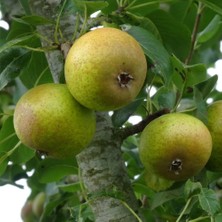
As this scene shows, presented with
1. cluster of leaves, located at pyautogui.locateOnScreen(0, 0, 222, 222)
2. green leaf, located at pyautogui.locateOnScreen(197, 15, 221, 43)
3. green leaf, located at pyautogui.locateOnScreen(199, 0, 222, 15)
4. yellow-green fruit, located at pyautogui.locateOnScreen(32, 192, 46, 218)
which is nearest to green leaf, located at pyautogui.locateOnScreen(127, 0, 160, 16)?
cluster of leaves, located at pyautogui.locateOnScreen(0, 0, 222, 222)

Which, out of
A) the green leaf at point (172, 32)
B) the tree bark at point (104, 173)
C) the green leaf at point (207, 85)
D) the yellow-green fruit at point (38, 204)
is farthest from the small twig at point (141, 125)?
the yellow-green fruit at point (38, 204)

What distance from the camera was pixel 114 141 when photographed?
1480 mm

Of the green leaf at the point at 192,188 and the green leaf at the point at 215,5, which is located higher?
the green leaf at the point at 215,5

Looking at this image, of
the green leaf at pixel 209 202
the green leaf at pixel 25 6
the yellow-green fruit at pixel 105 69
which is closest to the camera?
the yellow-green fruit at pixel 105 69

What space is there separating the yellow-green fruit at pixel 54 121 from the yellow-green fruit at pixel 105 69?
4 centimetres

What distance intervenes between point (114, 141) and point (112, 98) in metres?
0.30

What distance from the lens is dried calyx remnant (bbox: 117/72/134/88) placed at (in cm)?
117

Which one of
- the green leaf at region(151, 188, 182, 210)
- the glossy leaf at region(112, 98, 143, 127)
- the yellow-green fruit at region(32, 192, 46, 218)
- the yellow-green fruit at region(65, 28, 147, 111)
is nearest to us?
the yellow-green fruit at region(65, 28, 147, 111)

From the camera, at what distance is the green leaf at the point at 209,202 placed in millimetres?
1274

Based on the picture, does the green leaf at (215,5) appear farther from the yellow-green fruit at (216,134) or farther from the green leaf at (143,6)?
the yellow-green fruit at (216,134)

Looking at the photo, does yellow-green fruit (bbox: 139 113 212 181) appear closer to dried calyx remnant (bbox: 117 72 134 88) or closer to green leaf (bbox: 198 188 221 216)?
green leaf (bbox: 198 188 221 216)

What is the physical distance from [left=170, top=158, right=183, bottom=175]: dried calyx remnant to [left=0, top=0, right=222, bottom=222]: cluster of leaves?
0.04 m

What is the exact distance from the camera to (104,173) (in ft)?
4.73

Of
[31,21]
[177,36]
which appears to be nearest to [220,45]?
[177,36]
